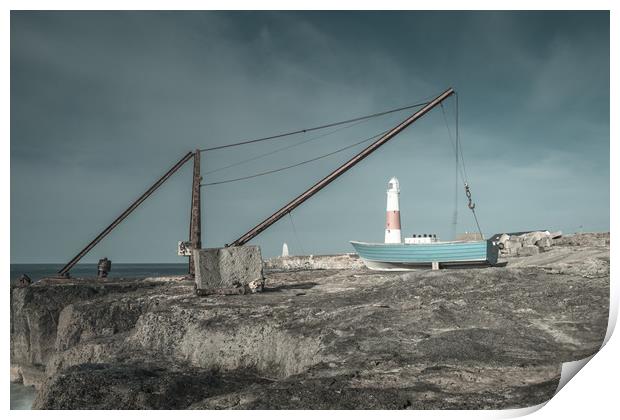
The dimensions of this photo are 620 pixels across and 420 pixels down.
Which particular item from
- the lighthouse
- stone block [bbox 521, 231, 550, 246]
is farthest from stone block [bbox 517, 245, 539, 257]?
the lighthouse

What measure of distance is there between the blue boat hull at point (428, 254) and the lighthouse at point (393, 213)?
2.09 m

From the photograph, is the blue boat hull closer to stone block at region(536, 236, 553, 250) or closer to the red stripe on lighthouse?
the red stripe on lighthouse

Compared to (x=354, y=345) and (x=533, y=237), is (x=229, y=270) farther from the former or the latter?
(x=533, y=237)

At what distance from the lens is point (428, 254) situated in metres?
21.3

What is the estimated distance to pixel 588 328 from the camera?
8.42 metres

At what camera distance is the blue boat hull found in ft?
66.3

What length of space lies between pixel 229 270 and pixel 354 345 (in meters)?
6.86

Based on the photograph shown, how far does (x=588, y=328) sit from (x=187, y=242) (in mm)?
13535

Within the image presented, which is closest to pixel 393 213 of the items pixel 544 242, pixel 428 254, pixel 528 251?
pixel 428 254

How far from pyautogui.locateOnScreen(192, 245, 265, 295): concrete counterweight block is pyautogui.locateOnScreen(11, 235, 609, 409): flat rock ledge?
44cm

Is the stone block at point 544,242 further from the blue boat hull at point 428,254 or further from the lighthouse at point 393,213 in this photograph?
the lighthouse at point 393,213

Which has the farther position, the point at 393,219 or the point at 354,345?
the point at 393,219

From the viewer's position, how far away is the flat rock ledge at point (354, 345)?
6.07 metres
